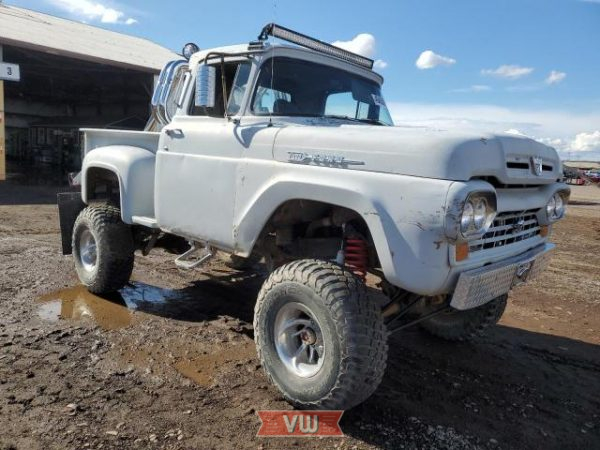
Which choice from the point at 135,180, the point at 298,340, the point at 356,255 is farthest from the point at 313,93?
the point at 298,340

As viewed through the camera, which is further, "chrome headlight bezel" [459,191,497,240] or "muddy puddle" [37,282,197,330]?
"muddy puddle" [37,282,197,330]

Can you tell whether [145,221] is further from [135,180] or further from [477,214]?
[477,214]

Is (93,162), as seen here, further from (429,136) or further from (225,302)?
(429,136)

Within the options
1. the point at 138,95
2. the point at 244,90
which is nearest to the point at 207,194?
the point at 244,90

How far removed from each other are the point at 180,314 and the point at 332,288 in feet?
8.31

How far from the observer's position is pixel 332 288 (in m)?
2.96

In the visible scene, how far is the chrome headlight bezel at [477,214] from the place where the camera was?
2.65 m

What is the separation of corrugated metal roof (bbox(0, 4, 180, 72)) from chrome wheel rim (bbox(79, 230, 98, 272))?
14.3m

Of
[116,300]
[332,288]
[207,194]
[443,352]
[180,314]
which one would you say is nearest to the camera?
[332,288]

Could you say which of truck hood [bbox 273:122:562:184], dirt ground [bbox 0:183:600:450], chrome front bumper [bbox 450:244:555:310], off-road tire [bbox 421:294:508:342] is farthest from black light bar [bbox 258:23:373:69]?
dirt ground [bbox 0:183:600:450]

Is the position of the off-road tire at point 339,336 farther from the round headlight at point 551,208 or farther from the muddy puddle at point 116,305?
the muddy puddle at point 116,305

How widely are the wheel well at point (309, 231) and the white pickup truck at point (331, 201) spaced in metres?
0.01

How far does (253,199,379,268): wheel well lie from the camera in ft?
11.0

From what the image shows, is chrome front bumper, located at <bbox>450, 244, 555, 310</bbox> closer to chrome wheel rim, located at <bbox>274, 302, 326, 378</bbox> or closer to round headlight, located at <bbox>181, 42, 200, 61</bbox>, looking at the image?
chrome wheel rim, located at <bbox>274, 302, 326, 378</bbox>
